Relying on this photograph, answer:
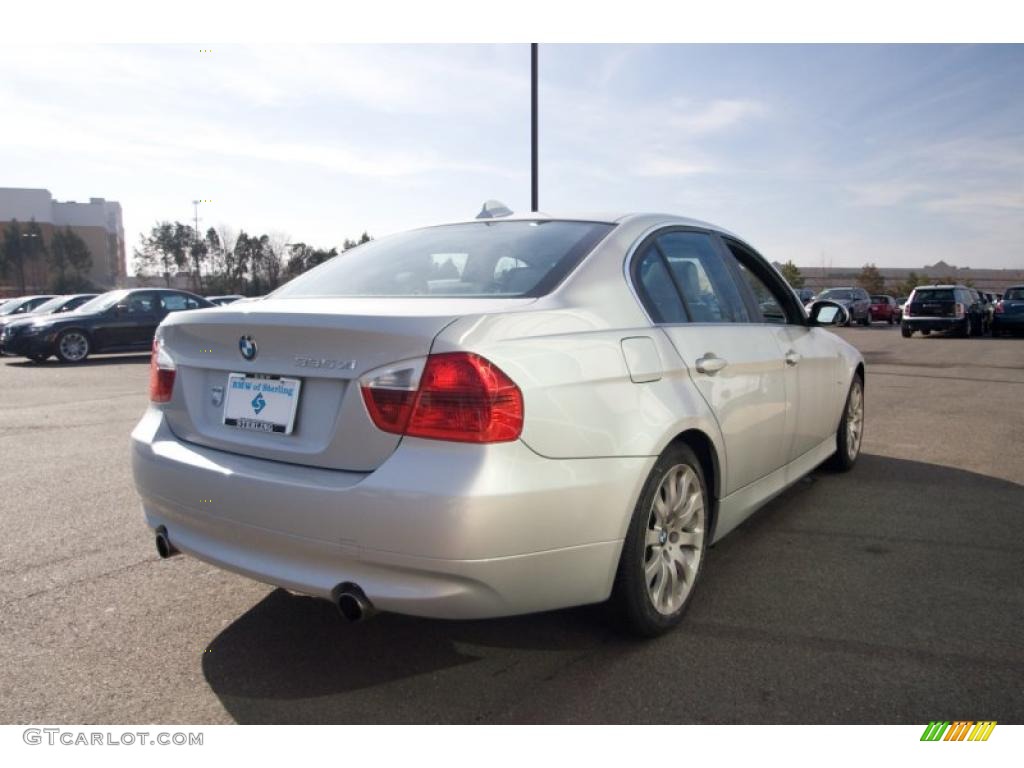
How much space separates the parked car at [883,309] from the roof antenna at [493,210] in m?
36.9

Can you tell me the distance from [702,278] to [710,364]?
23.1 inches

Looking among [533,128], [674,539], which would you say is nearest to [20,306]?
[533,128]

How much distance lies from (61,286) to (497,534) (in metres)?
82.4

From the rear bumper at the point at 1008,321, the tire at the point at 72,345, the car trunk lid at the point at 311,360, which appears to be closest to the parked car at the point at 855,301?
the rear bumper at the point at 1008,321

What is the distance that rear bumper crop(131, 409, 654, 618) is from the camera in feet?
7.75

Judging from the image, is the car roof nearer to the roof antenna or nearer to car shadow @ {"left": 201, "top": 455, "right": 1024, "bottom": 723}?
the roof antenna

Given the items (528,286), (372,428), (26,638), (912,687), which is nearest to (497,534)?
(372,428)

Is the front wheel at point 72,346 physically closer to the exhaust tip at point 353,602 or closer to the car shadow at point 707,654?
the car shadow at point 707,654

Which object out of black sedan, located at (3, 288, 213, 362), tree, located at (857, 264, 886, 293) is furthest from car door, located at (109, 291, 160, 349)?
tree, located at (857, 264, 886, 293)

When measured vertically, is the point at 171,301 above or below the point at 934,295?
above

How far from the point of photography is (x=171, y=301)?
55.7ft

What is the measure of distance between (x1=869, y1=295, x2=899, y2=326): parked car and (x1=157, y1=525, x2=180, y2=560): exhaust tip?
126ft
